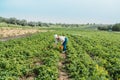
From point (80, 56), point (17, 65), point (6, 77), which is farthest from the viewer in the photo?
point (80, 56)

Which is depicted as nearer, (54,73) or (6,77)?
(6,77)

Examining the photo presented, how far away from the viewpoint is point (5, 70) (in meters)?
14.8

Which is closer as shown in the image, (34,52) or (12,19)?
(34,52)

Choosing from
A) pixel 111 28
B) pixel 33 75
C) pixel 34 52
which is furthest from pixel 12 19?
pixel 33 75

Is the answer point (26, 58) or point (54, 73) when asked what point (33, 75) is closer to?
point (54, 73)

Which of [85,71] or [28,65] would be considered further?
[28,65]

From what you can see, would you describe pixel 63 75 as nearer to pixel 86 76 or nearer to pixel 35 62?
pixel 86 76

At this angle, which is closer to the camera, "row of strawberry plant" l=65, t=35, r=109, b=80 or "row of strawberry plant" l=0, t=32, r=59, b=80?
"row of strawberry plant" l=65, t=35, r=109, b=80

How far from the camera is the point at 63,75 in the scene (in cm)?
1498

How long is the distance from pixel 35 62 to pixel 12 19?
81322mm

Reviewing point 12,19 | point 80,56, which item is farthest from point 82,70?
point 12,19

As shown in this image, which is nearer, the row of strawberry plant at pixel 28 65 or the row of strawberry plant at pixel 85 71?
the row of strawberry plant at pixel 85 71

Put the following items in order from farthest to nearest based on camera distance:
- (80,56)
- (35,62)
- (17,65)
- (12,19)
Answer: (12,19) → (80,56) → (35,62) → (17,65)

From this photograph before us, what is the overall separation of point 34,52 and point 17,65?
5.02 metres
